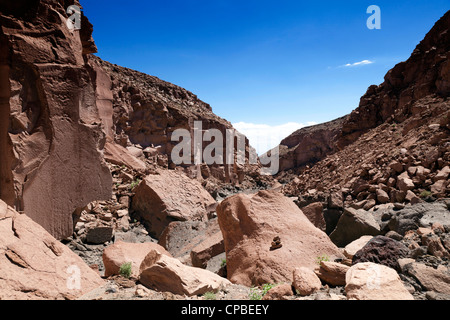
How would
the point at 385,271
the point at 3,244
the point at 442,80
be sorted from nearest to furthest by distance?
1. the point at 385,271
2. the point at 3,244
3. the point at 442,80

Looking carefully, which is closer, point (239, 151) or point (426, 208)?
point (426, 208)

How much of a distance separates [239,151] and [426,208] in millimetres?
25350

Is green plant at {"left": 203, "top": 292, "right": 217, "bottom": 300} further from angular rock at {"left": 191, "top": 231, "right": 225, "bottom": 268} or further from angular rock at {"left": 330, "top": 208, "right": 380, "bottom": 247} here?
angular rock at {"left": 330, "top": 208, "right": 380, "bottom": 247}

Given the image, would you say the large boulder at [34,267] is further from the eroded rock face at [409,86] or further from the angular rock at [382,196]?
the eroded rock face at [409,86]

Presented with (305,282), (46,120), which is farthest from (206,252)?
(46,120)

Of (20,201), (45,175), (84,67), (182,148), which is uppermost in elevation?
(182,148)

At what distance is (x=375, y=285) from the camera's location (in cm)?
248

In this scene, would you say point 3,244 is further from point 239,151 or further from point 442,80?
point 239,151

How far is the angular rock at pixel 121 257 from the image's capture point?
401cm

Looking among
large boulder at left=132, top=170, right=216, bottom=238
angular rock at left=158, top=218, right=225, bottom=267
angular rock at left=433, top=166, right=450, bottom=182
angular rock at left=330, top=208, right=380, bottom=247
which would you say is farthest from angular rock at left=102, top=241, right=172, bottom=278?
angular rock at left=433, top=166, right=450, bottom=182

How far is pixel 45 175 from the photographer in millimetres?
4906

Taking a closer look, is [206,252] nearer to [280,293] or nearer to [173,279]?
[173,279]

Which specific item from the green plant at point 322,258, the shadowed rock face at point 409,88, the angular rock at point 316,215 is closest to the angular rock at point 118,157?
the angular rock at point 316,215
